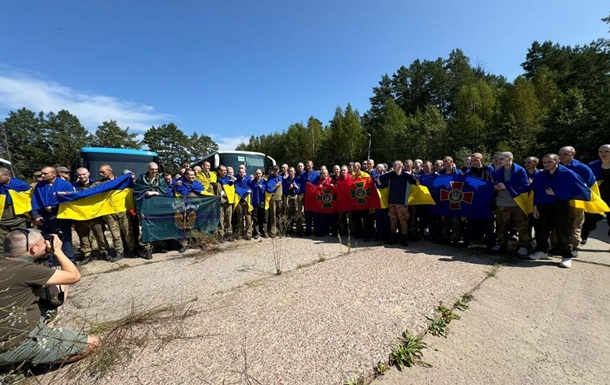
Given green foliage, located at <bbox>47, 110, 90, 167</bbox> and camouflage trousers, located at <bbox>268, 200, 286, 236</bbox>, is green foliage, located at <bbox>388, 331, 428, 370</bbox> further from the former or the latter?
green foliage, located at <bbox>47, 110, 90, 167</bbox>

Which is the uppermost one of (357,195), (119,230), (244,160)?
(244,160)

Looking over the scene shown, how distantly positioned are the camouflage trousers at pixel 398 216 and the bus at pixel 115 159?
10372 millimetres

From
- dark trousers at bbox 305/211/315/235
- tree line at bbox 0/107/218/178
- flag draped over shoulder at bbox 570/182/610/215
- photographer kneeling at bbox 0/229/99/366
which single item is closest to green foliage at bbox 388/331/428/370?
photographer kneeling at bbox 0/229/99/366

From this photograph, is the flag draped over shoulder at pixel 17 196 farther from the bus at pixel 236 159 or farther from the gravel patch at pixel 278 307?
the bus at pixel 236 159

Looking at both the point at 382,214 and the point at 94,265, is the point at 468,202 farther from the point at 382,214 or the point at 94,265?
the point at 94,265

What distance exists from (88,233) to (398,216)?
6.66m

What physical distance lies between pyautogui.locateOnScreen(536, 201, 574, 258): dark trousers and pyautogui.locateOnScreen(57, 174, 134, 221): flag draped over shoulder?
320 inches

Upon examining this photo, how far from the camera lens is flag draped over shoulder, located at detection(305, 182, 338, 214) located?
23.7ft

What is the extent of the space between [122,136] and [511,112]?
74382mm

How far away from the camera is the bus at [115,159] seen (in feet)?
35.7

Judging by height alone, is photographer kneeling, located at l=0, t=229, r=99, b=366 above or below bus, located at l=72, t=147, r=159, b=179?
below

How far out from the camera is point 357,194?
6750 millimetres

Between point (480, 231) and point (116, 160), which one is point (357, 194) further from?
point (116, 160)

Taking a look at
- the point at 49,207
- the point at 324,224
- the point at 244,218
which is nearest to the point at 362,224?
the point at 324,224
